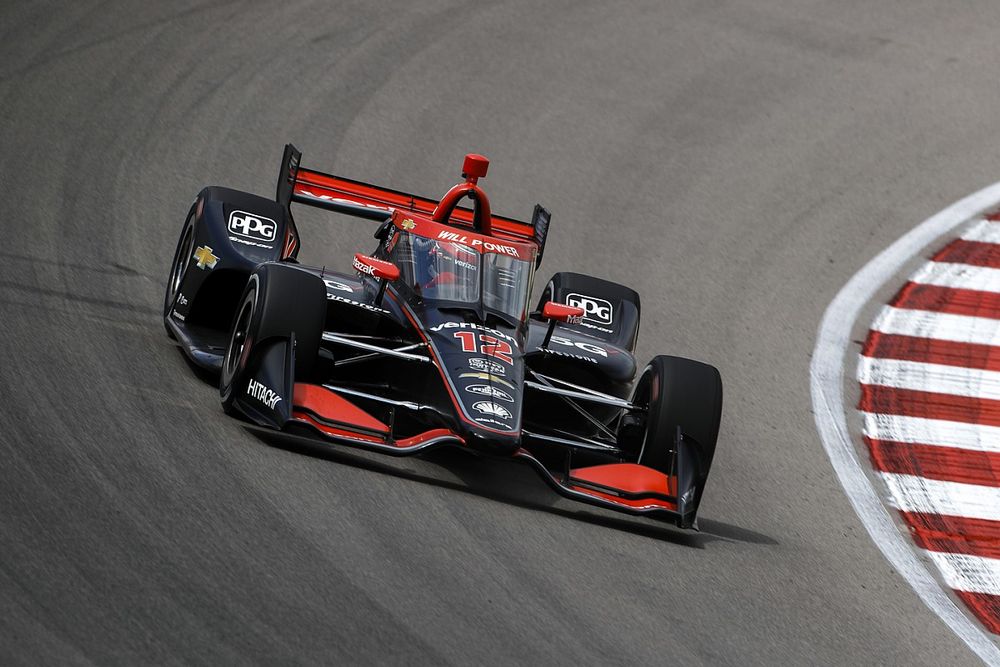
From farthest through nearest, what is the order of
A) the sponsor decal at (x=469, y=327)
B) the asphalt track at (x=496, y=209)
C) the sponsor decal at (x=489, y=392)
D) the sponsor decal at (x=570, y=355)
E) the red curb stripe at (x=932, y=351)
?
the red curb stripe at (x=932, y=351), the sponsor decal at (x=570, y=355), the sponsor decal at (x=469, y=327), the sponsor decal at (x=489, y=392), the asphalt track at (x=496, y=209)

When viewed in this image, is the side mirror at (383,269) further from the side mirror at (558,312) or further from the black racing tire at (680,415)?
the black racing tire at (680,415)

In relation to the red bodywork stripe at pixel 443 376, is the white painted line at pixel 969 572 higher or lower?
lower

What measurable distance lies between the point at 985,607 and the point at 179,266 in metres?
4.77

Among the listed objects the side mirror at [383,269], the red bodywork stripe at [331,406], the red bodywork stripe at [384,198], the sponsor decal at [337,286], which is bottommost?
the red bodywork stripe at [331,406]

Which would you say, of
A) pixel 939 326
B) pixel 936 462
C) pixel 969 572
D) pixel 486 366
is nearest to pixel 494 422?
pixel 486 366

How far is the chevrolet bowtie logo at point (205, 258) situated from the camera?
819 centimetres

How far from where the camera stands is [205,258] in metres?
8.23

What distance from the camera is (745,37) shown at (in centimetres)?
1642

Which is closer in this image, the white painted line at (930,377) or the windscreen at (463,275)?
the windscreen at (463,275)

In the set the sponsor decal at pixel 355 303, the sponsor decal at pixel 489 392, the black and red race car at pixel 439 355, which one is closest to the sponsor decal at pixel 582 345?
the black and red race car at pixel 439 355

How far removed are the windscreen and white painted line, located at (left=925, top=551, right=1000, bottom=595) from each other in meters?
2.48

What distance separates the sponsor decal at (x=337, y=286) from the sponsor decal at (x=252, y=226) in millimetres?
630

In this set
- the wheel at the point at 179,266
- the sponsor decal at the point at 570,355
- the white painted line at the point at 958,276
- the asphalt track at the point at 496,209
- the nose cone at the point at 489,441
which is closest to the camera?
the asphalt track at the point at 496,209

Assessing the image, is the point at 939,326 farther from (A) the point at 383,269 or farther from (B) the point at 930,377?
(A) the point at 383,269
